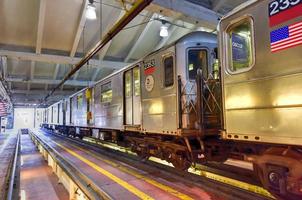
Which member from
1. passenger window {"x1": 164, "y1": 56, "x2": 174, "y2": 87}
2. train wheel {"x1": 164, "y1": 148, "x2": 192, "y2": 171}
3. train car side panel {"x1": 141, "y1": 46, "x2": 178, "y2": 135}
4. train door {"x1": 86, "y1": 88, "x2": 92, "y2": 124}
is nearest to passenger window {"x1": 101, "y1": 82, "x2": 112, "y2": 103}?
train door {"x1": 86, "y1": 88, "x2": 92, "y2": 124}

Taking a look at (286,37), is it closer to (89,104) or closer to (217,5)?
(217,5)

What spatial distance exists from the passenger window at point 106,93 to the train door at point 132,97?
4.99 feet

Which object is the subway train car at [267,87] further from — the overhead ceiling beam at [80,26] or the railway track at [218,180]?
the overhead ceiling beam at [80,26]

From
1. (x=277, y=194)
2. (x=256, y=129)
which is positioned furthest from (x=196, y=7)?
(x=277, y=194)

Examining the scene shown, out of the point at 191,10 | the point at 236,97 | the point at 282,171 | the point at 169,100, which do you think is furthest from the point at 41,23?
the point at 282,171

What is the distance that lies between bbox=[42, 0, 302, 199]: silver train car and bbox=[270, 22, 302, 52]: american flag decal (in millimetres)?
11

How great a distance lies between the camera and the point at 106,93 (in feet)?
31.6

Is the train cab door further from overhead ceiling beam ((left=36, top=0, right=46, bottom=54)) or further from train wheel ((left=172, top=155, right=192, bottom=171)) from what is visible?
overhead ceiling beam ((left=36, top=0, right=46, bottom=54))

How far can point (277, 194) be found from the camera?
311 cm

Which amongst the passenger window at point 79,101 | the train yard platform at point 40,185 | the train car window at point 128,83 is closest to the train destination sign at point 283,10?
the train car window at point 128,83

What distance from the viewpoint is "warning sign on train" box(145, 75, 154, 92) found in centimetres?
619

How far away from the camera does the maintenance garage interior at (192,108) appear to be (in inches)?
116

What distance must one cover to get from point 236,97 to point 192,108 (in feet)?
5.21

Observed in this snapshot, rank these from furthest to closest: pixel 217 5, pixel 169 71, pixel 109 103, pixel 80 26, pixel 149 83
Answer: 1. pixel 80 26
2. pixel 109 103
3. pixel 217 5
4. pixel 149 83
5. pixel 169 71
